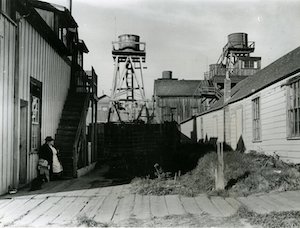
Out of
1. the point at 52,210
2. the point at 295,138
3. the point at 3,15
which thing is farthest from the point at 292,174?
the point at 3,15

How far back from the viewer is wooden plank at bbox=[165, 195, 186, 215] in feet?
21.3

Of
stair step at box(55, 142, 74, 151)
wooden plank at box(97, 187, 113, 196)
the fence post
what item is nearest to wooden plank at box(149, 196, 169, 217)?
wooden plank at box(97, 187, 113, 196)

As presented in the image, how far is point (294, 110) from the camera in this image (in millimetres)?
11258

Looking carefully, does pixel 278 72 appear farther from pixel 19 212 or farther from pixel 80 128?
pixel 19 212

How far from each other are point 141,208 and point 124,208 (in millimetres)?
326

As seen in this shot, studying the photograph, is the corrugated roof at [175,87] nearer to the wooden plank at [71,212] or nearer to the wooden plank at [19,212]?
the wooden plank at [71,212]

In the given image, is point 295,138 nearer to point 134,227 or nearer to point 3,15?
point 134,227

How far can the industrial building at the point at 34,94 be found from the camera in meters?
8.57

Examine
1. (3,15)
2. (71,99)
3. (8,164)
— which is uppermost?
(3,15)

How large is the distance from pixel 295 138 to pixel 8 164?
808 cm

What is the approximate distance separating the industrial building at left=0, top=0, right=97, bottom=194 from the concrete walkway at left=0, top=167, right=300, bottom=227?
4.57 ft

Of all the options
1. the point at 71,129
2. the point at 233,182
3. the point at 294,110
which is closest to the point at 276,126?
the point at 294,110

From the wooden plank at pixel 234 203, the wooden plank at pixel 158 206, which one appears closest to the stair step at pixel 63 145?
the wooden plank at pixel 158 206

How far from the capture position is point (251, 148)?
52.1 feet
